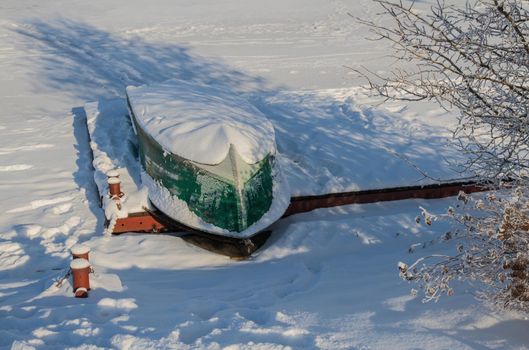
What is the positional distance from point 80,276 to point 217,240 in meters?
2.51

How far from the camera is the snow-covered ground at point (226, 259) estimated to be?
532 cm

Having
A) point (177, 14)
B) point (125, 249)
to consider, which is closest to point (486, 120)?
point (125, 249)

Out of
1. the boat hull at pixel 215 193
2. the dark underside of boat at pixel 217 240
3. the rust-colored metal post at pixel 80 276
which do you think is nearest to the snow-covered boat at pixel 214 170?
the boat hull at pixel 215 193

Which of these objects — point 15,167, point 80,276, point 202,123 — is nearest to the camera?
point 80,276

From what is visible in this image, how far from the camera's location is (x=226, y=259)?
27.5ft

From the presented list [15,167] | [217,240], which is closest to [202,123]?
[217,240]

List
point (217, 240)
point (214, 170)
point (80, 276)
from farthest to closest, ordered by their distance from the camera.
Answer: point (217, 240), point (214, 170), point (80, 276)

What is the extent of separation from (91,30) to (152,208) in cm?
1553

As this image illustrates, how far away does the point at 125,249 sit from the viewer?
8.27m

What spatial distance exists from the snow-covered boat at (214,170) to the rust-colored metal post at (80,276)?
230 cm

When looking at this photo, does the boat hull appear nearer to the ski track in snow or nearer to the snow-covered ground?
the snow-covered ground

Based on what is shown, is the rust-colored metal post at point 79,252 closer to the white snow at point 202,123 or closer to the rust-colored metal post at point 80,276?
the rust-colored metal post at point 80,276

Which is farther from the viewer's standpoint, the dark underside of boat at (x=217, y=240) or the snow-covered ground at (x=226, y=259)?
the dark underside of boat at (x=217, y=240)

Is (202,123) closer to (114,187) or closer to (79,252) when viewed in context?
(114,187)
